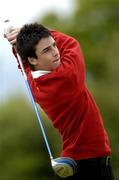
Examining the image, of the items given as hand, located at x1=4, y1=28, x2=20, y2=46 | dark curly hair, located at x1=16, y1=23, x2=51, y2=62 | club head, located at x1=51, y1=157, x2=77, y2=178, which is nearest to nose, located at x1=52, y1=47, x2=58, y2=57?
dark curly hair, located at x1=16, y1=23, x2=51, y2=62

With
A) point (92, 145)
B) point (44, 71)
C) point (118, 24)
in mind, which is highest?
point (44, 71)

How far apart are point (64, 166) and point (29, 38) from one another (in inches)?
36.0

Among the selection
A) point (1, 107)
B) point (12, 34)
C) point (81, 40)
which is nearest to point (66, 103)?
point (12, 34)

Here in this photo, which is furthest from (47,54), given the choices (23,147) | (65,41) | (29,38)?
(23,147)

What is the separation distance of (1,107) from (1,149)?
228 cm

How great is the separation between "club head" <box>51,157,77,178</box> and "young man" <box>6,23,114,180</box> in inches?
4.5

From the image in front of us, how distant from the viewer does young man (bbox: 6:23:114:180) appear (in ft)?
21.2

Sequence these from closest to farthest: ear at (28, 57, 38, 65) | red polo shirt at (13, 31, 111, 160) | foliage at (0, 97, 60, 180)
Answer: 1. red polo shirt at (13, 31, 111, 160)
2. ear at (28, 57, 38, 65)
3. foliage at (0, 97, 60, 180)

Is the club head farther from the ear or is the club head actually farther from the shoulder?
the shoulder

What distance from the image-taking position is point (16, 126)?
19688mm

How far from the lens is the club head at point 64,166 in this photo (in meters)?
6.50

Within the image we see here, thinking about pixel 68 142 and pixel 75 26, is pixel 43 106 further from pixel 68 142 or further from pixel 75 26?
pixel 75 26

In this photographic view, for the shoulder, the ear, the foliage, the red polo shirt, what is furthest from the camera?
the foliage

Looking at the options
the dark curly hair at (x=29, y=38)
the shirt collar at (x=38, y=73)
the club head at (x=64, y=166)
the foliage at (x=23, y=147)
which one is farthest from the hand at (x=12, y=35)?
the foliage at (x=23, y=147)
